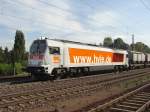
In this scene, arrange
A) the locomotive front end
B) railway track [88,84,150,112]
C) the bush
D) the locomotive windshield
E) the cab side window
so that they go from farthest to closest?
Answer: the bush, the cab side window, the locomotive windshield, the locomotive front end, railway track [88,84,150,112]

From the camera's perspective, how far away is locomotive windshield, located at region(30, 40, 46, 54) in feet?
71.4

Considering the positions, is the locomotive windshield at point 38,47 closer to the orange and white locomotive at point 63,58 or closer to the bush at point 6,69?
the orange and white locomotive at point 63,58

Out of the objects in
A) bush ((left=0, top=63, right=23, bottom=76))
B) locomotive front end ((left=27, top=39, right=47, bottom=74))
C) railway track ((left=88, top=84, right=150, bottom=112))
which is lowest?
railway track ((left=88, top=84, right=150, bottom=112))

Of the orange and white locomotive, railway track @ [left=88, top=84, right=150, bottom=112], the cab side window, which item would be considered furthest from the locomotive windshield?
railway track @ [left=88, top=84, right=150, bottom=112]

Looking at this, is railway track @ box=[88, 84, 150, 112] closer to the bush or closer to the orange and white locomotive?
the orange and white locomotive

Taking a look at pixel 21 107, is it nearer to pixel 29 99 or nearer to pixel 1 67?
pixel 29 99

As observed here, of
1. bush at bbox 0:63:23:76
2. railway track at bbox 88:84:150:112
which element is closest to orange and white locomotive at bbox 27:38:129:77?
bush at bbox 0:63:23:76

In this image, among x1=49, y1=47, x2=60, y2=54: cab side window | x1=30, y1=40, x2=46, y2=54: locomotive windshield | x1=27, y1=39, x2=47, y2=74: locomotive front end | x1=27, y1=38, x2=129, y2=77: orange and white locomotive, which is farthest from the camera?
x1=49, y1=47, x2=60, y2=54: cab side window

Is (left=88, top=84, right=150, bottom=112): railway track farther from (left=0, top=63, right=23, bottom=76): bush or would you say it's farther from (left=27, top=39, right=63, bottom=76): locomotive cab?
(left=0, top=63, right=23, bottom=76): bush

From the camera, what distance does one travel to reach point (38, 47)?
22.1 m

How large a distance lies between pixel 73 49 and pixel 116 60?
39.8 feet

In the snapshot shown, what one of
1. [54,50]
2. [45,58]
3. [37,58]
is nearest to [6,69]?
[37,58]

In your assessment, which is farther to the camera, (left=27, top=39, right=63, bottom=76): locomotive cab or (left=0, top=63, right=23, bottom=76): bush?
(left=0, top=63, right=23, bottom=76): bush

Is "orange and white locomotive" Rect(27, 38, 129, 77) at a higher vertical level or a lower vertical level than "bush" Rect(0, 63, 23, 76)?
higher
